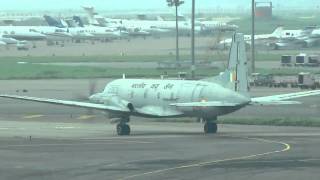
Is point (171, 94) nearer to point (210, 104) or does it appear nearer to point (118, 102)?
point (210, 104)

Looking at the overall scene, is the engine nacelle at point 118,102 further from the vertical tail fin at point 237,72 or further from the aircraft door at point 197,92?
the vertical tail fin at point 237,72

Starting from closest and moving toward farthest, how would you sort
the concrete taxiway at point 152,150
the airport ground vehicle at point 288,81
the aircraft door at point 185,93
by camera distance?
the concrete taxiway at point 152,150, the aircraft door at point 185,93, the airport ground vehicle at point 288,81

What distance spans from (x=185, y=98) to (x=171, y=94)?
2.94 ft

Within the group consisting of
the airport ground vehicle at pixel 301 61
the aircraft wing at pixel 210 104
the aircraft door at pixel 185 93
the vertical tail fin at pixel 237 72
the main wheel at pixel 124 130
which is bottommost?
the main wheel at pixel 124 130

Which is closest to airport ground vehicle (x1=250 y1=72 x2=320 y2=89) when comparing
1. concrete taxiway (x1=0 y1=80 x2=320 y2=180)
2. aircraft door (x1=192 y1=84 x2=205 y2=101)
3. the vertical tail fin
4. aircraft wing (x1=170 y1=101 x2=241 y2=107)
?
concrete taxiway (x1=0 y1=80 x2=320 y2=180)

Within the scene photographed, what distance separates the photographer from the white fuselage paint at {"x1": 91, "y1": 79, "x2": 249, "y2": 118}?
44.7 m

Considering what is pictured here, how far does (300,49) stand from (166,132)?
446 ft

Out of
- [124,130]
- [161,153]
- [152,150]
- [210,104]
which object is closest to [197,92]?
[210,104]

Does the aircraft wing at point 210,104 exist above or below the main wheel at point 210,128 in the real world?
above

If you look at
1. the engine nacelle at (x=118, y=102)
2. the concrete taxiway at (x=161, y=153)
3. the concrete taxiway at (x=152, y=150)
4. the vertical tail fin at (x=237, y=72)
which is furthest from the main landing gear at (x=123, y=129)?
the vertical tail fin at (x=237, y=72)

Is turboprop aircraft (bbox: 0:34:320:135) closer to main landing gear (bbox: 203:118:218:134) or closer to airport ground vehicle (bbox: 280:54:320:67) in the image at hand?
main landing gear (bbox: 203:118:218:134)

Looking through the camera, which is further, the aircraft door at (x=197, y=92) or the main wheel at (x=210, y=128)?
the main wheel at (x=210, y=128)

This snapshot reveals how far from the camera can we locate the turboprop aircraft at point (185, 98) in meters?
44.8

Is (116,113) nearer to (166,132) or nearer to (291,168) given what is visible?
(166,132)
